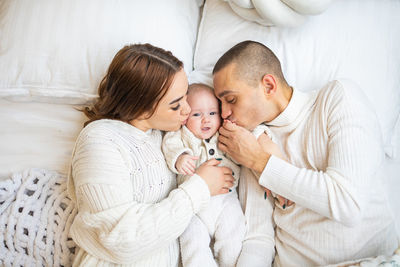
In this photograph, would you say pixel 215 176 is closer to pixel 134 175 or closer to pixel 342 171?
pixel 134 175

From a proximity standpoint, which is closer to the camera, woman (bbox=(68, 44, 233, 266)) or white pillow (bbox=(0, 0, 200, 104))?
woman (bbox=(68, 44, 233, 266))

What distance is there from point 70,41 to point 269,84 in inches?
39.8

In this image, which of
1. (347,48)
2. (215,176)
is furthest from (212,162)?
(347,48)

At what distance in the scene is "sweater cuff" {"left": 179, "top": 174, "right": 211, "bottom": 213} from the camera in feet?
3.89

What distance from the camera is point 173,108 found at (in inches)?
51.6

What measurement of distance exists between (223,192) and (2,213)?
3.02ft

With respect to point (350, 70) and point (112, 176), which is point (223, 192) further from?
point (350, 70)

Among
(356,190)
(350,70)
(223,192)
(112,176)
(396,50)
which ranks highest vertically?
(396,50)

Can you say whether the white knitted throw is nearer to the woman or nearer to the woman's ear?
the woman

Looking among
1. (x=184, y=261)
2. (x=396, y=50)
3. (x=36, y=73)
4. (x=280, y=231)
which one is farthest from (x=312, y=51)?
(x=36, y=73)

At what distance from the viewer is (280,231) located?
4.50ft

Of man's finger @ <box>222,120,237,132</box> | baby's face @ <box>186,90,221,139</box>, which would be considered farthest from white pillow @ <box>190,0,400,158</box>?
man's finger @ <box>222,120,237,132</box>

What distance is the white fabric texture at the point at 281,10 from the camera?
4.54ft

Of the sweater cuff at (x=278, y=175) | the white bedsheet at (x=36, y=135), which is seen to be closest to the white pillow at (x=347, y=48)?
the sweater cuff at (x=278, y=175)
